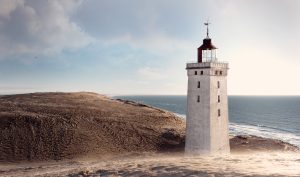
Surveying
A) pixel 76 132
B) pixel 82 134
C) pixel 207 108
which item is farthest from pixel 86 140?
pixel 207 108

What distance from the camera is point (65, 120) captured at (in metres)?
57.4

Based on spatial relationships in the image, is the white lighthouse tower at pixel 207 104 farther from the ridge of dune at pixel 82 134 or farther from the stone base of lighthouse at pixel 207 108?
the ridge of dune at pixel 82 134

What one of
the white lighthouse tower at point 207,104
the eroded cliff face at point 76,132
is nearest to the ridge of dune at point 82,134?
the eroded cliff face at point 76,132

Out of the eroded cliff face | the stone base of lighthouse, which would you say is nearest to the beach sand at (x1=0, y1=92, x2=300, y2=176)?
the eroded cliff face

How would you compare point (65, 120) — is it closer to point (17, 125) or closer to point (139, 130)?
point (17, 125)

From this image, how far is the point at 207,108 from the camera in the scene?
40.0 meters

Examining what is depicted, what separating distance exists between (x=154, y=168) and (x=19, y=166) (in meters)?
24.7

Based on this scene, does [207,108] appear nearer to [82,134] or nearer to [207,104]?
[207,104]

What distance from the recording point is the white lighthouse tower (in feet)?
132

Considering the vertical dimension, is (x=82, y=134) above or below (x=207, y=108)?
below

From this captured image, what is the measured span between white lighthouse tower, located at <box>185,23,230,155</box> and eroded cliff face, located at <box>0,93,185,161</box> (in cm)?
1237

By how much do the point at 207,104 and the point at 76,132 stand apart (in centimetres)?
2243

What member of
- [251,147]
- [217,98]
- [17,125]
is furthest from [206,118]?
[17,125]

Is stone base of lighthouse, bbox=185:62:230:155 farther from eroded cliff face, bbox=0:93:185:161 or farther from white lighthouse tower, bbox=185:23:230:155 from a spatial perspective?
eroded cliff face, bbox=0:93:185:161
